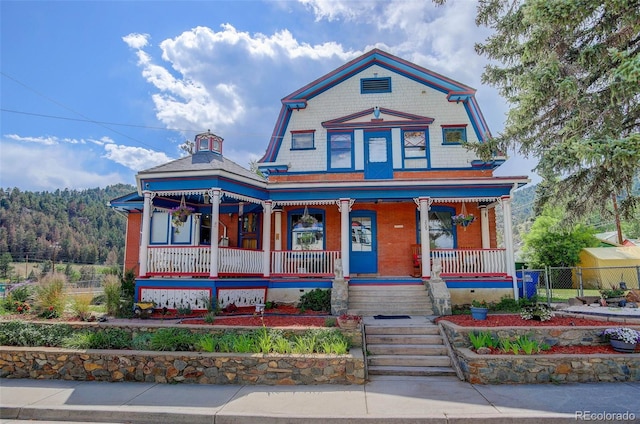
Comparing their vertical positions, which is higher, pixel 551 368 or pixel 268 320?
pixel 268 320

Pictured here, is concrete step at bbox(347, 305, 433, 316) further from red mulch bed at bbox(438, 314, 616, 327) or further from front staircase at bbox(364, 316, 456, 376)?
front staircase at bbox(364, 316, 456, 376)

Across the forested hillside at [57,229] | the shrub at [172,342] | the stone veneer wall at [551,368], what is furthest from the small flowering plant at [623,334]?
the forested hillside at [57,229]

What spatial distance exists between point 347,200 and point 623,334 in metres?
7.38

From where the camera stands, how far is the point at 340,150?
46.3 feet

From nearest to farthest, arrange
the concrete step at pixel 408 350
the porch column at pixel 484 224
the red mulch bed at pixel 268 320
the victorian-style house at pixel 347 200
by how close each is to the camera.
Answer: the concrete step at pixel 408 350, the red mulch bed at pixel 268 320, the victorian-style house at pixel 347 200, the porch column at pixel 484 224

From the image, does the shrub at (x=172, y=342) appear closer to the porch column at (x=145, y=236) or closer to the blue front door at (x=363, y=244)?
the porch column at (x=145, y=236)

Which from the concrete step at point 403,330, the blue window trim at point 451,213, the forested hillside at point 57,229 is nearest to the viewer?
the concrete step at point 403,330

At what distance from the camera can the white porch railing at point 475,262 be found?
11625 mm

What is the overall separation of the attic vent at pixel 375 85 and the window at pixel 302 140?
2.69 meters

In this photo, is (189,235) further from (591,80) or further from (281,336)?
(591,80)

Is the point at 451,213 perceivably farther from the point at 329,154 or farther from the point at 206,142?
the point at 206,142

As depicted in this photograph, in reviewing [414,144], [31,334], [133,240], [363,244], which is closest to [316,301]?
[363,244]

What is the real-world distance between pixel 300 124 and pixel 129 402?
1107 centimetres

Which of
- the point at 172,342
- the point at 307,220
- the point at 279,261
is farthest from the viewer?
the point at 307,220
